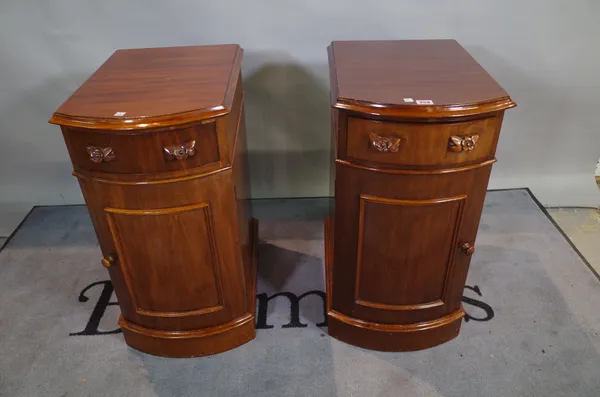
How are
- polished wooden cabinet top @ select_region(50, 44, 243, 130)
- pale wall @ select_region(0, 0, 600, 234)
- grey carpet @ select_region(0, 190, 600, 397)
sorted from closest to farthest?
1. polished wooden cabinet top @ select_region(50, 44, 243, 130)
2. grey carpet @ select_region(0, 190, 600, 397)
3. pale wall @ select_region(0, 0, 600, 234)

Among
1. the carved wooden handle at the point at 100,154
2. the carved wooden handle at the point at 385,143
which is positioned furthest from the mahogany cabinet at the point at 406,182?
the carved wooden handle at the point at 100,154

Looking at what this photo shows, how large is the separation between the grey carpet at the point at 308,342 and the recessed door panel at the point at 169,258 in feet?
0.62

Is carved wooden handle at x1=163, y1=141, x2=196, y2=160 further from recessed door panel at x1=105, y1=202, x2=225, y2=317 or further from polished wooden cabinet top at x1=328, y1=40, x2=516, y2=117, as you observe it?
polished wooden cabinet top at x1=328, y1=40, x2=516, y2=117

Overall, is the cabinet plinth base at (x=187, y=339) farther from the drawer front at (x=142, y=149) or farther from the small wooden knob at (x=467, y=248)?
the small wooden knob at (x=467, y=248)

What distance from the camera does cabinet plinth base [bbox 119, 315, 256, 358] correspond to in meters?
1.25

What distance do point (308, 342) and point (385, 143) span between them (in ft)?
2.19

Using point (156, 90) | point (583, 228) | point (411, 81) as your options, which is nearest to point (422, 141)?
point (411, 81)

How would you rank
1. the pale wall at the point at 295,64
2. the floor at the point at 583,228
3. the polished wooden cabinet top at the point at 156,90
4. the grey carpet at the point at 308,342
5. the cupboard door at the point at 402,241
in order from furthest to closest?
the floor at the point at 583,228 → the pale wall at the point at 295,64 → the grey carpet at the point at 308,342 → the cupboard door at the point at 402,241 → the polished wooden cabinet top at the point at 156,90

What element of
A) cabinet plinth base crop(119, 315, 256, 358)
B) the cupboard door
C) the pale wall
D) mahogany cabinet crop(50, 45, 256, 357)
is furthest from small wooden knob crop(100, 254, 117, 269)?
the pale wall

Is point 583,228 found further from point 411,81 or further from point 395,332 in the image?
point 411,81

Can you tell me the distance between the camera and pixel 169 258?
112 centimetres

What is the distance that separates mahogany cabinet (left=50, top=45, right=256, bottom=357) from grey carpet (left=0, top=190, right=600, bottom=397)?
98 millimetres

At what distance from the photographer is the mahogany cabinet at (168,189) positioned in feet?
3.09

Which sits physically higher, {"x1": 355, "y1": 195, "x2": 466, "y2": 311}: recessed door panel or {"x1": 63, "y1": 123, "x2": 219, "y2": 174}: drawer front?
{"x1": 63, "y1": 123, "x2": 219, "y2": 174}: drawer front
